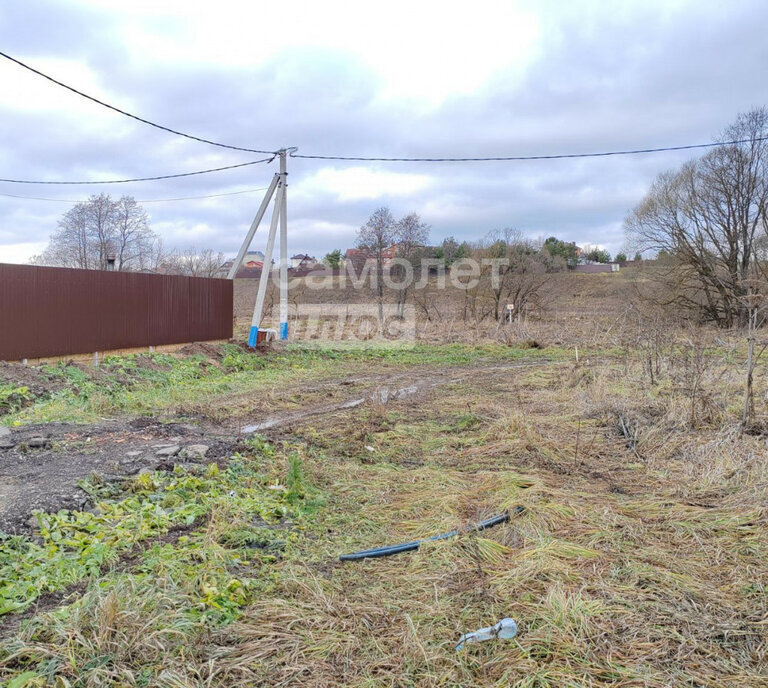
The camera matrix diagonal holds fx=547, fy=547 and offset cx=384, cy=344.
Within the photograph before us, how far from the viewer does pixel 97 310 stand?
11359 millimetres

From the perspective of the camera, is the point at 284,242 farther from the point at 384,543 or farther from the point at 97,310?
the point at 384,543

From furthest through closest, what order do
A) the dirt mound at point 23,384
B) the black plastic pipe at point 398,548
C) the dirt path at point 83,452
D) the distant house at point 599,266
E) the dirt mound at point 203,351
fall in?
the distant house at point 599,266 → the dirt mound at point 203,351 → the dirt mound at point 23,384 → the dirt path at point 83,452 → the black plastic pipe at point 398,548

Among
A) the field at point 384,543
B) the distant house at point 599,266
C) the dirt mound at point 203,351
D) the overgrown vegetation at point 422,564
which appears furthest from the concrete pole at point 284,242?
the distant house at point 599,266

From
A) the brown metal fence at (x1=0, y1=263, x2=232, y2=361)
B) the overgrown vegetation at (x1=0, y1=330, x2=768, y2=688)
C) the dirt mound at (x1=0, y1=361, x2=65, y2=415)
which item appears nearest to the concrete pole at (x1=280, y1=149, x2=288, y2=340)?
the brown metal fence at (x1=0, y1=263, x2=232, y2=361)

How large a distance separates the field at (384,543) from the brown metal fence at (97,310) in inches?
99.4

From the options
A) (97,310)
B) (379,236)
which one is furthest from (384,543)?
(379,236)

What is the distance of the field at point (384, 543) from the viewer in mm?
2348

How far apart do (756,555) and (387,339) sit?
52.8 ft

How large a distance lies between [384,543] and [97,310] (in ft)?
32.6

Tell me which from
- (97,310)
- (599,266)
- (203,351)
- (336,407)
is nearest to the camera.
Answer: (336,407)

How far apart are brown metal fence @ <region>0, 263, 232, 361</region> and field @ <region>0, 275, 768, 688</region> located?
2.52 meters

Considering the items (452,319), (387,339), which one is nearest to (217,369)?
(387,339)

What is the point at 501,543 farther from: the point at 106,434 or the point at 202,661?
the point at 106,434

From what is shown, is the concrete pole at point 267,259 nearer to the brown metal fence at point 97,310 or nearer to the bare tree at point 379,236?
the brown metal fence at point 97,310
